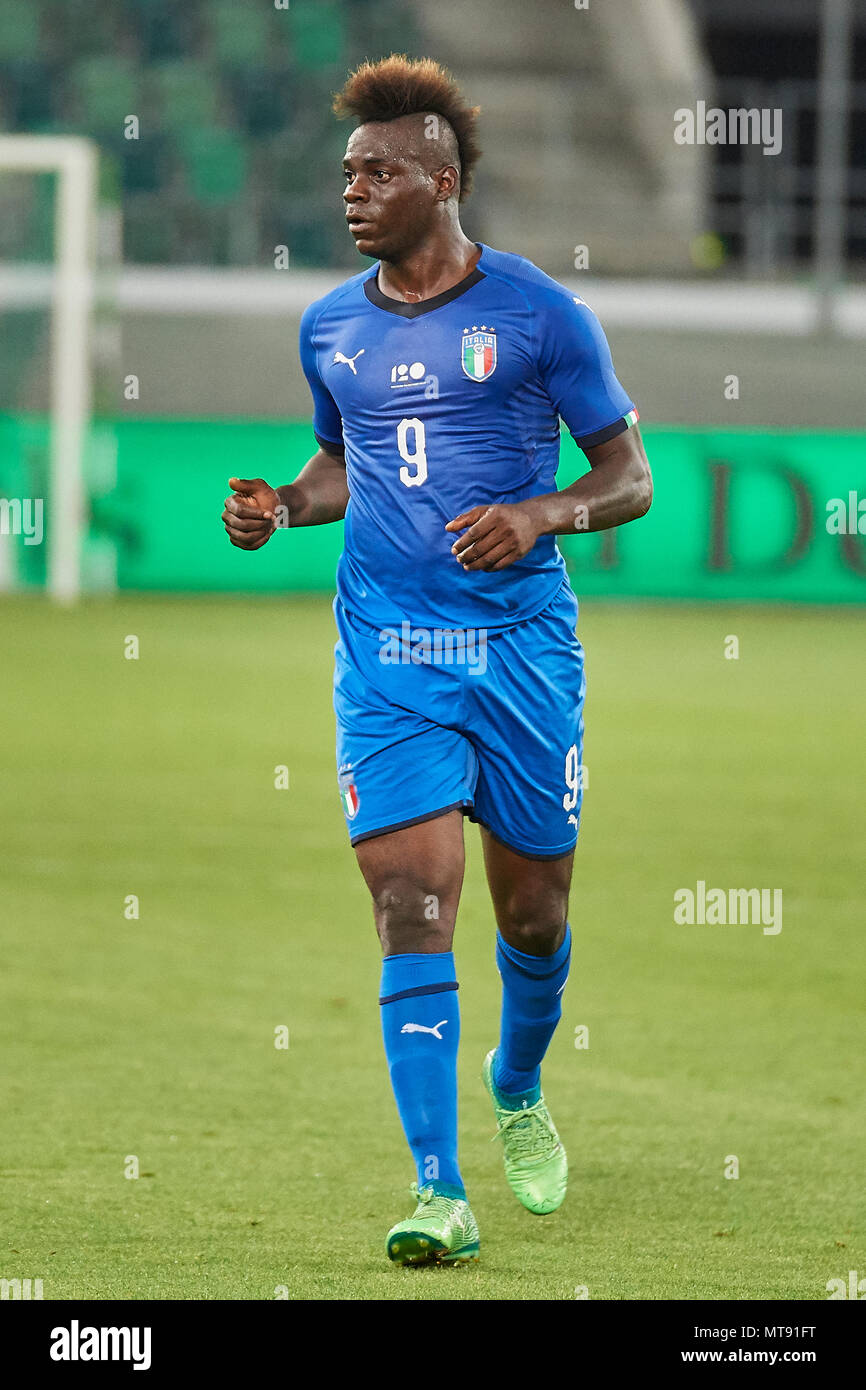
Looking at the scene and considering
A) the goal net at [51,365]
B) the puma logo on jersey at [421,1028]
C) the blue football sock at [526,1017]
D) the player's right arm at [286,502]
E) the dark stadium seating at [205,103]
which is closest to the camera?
the puma logo on jersey at [421,1028]

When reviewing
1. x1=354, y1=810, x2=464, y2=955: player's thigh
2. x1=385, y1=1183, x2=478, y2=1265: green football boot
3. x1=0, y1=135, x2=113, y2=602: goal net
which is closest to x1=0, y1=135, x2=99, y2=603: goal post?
x1=0, y1=135, x2=113, y2=602: goal net

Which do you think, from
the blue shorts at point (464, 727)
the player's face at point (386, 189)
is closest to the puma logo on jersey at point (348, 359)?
the player's face at point (386, 189)

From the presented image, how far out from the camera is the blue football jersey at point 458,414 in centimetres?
402

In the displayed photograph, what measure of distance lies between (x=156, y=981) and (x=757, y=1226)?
8.49 feet

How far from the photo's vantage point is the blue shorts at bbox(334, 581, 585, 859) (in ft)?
13.0

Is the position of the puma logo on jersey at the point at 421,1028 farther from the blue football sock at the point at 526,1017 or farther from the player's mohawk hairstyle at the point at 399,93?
the player's mohawk hairstyle at the point at 399,93

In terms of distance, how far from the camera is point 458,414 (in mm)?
4023

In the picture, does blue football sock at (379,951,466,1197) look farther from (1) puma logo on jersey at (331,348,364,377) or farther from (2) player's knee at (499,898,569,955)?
(1) puma logo on jersey at (331,348,364,377)

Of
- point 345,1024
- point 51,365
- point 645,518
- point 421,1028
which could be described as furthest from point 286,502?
point 51,365

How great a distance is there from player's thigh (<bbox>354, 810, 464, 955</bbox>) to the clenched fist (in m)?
0.64

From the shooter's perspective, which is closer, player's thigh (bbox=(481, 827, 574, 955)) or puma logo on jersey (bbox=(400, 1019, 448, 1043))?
puma logo on jersey (bbox=(400, 1019, 448, 1043))

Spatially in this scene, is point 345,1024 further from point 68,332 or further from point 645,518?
point 68,332

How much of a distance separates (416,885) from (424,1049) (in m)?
0.29

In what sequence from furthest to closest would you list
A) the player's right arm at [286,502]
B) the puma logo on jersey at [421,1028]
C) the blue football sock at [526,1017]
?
1. the blue football sock at [526,1017]
2. the player's right arm at [286,502]
3. the puma logo on jersey at [421,1028]
